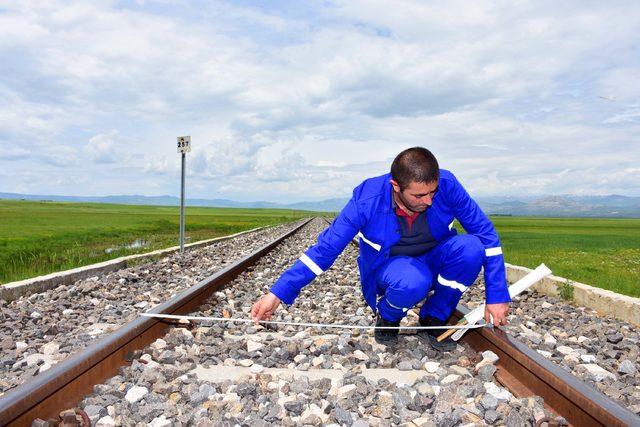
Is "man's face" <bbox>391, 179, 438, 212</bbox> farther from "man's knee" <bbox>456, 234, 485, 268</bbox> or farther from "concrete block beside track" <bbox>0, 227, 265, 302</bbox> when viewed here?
"concrete block beside track" <bbox>0, 227, 265, 302</bbox>

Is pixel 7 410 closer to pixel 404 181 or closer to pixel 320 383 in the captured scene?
pixel 320 383

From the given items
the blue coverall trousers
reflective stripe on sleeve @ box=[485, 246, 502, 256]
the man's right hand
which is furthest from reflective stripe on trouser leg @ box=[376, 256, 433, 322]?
the man's right hand

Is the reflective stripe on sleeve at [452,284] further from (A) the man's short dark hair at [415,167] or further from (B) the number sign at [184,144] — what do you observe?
(B) the number sign at [184,144]

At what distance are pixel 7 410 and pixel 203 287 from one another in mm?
3408

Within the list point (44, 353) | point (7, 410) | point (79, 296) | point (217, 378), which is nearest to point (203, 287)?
point (79, 296)

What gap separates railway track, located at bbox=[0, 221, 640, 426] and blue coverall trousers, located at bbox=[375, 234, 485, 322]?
0.39 m

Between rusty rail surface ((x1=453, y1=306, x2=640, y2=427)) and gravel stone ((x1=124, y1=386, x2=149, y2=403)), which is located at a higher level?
rusty rail surface ((x1=453, y1=306, x2=640, y2=427))

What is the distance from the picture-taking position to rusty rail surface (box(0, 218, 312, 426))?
8.20 feet

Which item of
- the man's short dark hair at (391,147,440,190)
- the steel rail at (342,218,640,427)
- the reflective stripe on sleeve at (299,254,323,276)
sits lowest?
the steel rail at (342,218,640,427)

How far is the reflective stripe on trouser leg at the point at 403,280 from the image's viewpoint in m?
3.75

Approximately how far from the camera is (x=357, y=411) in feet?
9.13

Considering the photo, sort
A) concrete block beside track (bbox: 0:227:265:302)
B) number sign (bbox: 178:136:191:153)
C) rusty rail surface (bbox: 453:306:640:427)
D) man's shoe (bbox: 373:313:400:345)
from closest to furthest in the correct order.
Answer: rusty rail surface (bbox: 453:306:640:427), man's shoe (bbox: 373:313:400:345), concrete block beside track (bbox: 0:227:265:302), number sign (bbox: 178:136:191:153)

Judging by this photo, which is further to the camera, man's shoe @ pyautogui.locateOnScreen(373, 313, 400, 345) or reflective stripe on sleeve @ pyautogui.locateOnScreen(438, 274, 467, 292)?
man's shoe @ pyautogui.locateOnScreen(373, 313, 400, 345)

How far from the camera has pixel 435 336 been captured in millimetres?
4242
